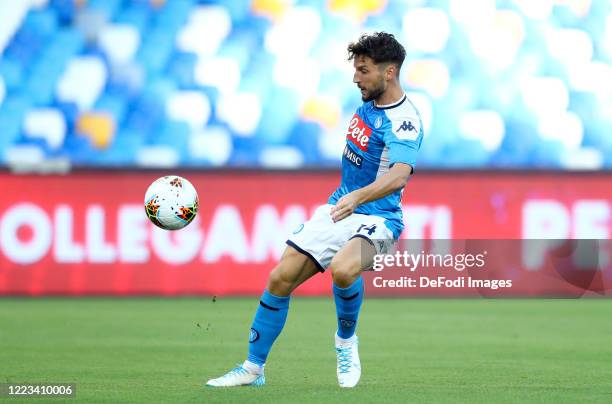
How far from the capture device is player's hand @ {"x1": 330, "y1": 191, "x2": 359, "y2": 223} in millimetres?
4898

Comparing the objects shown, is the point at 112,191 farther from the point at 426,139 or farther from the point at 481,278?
the point at 426,139

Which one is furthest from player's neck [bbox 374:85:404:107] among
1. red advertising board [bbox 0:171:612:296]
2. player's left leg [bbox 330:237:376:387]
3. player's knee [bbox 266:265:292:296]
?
red advertising board [bbox 0:171:612:296]

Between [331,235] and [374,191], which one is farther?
[331,235]

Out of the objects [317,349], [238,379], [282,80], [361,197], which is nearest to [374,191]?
[361,197]

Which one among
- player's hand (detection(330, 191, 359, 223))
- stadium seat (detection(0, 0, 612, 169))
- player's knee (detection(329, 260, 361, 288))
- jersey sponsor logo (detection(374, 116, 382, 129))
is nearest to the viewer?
player's hand (detection(330, 191, 359, 223))

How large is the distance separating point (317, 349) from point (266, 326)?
5.95 ft

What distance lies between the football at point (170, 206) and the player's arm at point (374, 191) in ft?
3.48

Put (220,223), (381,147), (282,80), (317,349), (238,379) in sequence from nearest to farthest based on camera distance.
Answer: (238,379) → (381,147) → (317,349) → (220,223) → (282,80)

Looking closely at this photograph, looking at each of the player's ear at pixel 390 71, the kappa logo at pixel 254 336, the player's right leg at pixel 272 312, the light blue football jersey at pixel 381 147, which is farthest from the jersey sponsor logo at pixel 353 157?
the kappa logo at pixel 254 336

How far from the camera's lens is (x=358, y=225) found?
521 cm

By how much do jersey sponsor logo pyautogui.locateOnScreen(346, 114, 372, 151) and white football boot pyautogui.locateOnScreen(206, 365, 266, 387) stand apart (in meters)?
1.14

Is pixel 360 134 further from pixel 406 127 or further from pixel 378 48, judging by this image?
pixel 378 48

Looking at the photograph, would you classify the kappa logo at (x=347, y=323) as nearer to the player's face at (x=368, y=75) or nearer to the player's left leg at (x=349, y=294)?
the player's left leg at (x=349, y=294)

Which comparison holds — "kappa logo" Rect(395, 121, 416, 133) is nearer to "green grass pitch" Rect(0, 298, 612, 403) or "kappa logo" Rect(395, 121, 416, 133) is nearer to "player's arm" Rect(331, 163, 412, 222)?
"player's arm" Rect(331, 163, 412, 222)
